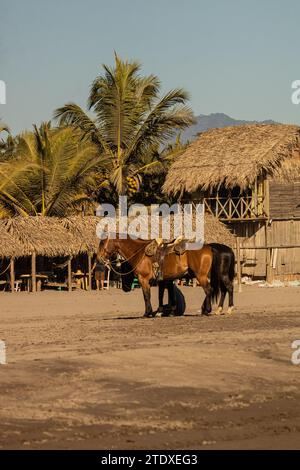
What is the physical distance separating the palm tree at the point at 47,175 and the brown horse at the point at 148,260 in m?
13.6

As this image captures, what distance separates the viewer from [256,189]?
38312 millimetres

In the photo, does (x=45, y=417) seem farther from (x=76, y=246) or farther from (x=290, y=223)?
Answer: (x=290, y=223)

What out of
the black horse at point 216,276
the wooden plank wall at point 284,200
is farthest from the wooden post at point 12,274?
the wooden plank wall at point 284,200

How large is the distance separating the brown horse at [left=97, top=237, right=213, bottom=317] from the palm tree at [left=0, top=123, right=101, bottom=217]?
13.6m

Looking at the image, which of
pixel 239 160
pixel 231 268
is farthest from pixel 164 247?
pixel 239 160

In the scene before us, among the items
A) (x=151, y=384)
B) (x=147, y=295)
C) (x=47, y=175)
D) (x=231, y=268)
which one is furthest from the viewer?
(x=47, y=175)

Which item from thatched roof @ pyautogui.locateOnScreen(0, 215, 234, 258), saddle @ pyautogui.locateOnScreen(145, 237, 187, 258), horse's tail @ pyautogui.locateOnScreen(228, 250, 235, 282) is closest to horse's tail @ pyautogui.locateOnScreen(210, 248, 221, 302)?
horse's tail @ pyautogui.locateOnScreen(228, 250, 235, 282)

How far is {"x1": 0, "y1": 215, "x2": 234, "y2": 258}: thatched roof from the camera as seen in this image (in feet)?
102

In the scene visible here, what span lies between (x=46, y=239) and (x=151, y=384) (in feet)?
68.4

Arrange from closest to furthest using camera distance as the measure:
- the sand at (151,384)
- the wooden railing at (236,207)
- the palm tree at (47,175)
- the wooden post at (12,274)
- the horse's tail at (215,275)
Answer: the sand at (151,384), the horse's tail at (215,275), the wooden post at (12,274), the palm tree at (47,175), the wooden railing at (236,207)

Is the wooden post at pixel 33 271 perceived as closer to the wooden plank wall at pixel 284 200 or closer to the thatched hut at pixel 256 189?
the thatched hut at pixel 256 189

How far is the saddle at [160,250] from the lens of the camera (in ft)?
66.3

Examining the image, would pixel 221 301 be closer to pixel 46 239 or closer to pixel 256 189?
pixel 46 239

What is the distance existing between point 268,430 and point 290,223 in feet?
98.5
